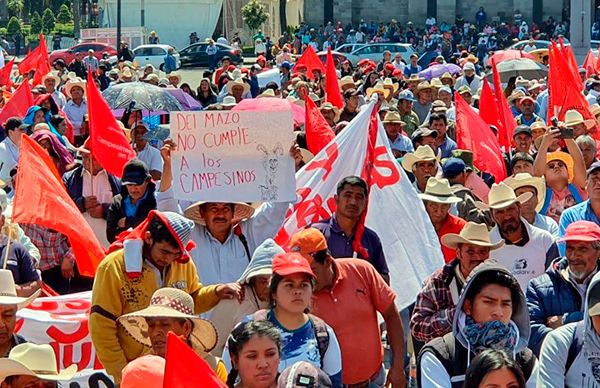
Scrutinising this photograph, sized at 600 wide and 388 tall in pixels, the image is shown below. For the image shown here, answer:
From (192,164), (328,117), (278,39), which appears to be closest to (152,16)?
(278,39)

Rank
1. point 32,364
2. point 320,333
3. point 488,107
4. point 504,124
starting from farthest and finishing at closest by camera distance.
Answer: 1. point 488,107
2. point 504,124
3. point 320,333
4. point 32,364

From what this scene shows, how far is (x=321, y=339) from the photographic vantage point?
6.06 meters

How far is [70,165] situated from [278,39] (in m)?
53.0

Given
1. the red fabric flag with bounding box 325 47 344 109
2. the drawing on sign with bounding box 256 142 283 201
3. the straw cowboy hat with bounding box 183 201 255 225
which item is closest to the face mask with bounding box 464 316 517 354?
the straw cowboy hat with bounding box 183 201 255 225

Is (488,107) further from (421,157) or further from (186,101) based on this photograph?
(186,101)

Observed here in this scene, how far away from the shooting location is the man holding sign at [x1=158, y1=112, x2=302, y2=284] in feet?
25.2

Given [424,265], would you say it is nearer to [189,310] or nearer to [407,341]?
[407,341]

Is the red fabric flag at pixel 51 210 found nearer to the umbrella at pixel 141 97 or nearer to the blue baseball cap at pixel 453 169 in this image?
the blue baseball cap at pixel 453 169

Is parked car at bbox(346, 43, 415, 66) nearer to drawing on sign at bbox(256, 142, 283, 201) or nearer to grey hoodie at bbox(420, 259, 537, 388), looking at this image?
drawing on sign at bbox(256, 142, 283, 201)

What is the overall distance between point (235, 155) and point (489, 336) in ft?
12.0

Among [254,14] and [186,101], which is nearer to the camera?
[186,101]

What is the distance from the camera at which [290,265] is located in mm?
6090

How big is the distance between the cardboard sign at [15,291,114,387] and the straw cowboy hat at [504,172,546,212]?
2.74 meters

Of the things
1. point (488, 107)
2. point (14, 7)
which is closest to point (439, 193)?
point (488, 107)
